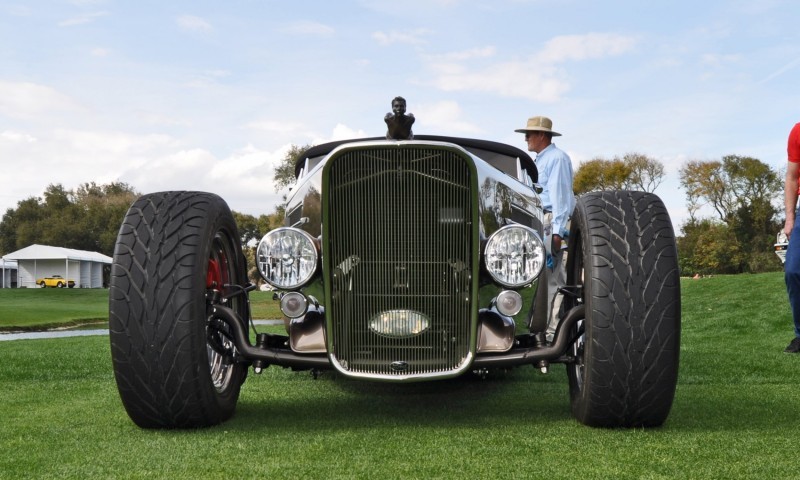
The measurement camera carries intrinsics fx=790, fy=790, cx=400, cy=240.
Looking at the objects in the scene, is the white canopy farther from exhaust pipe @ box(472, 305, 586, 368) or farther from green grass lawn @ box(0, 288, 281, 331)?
exhaust pipe @ box(472, 305, 586, 368)

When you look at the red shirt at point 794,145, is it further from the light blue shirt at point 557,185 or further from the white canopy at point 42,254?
the white canopy at point 42,254

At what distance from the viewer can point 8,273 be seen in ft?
252

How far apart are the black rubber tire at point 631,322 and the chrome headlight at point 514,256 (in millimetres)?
249

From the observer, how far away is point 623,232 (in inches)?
141

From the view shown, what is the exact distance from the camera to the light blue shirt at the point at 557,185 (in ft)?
22.6

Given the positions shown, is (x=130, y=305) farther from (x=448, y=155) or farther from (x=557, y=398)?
(x=557, y=398)

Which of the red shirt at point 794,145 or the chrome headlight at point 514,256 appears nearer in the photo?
the chrome headlight at point 514,256

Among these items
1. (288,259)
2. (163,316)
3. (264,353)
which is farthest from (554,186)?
(163,316)

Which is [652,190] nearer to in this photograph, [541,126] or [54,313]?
[54,313]

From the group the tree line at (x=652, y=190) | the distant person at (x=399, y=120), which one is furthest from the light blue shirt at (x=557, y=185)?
the tree line at (x=652, y=190)

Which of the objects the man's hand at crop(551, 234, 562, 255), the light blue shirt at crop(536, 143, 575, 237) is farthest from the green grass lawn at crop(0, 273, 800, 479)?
the light blue shirt at crop(536, 143, 575, 237)

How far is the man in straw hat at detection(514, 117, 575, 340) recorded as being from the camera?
A: 6834mm

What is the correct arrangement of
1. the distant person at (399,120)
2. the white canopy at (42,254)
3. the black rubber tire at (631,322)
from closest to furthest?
the black rubber tire at (631,322), the distant person at (399,120), the white canopy at (42,254)

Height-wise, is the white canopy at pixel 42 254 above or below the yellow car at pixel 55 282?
above
